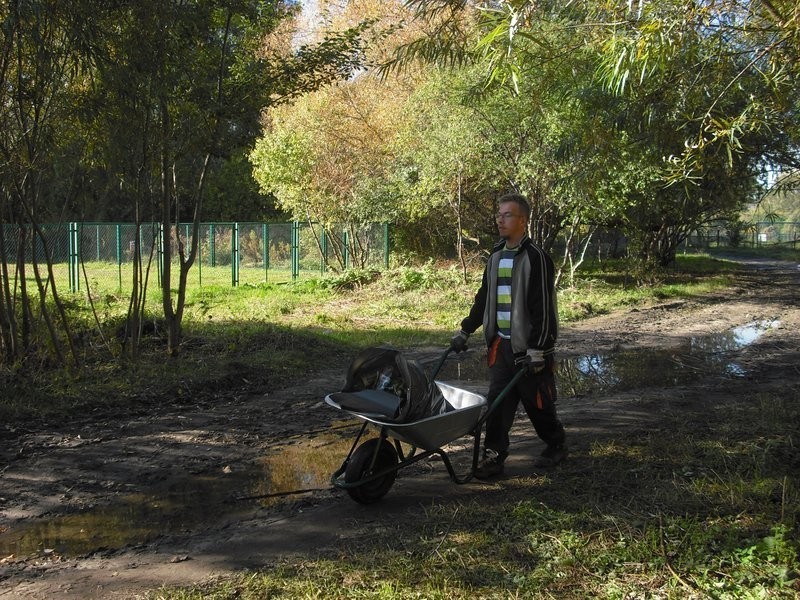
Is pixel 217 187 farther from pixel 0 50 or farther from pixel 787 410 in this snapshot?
pixel 787 410

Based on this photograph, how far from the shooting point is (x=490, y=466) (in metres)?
5.16

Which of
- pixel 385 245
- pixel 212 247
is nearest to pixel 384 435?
pixel 385 245

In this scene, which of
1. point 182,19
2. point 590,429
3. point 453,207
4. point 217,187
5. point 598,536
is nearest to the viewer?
point 598,536

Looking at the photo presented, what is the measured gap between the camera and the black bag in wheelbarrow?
14.6ft

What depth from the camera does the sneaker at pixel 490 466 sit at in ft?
16.8

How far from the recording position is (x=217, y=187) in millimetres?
36375

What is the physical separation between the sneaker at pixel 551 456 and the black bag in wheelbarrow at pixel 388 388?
108 cm

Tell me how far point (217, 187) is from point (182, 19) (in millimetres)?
29091

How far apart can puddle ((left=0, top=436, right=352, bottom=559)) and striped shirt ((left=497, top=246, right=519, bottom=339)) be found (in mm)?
1702

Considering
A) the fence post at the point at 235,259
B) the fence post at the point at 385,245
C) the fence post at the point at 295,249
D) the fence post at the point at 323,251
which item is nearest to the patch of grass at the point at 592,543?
the fence post at the point at 235,259

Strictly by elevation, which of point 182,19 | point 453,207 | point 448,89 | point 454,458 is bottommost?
point 454,458

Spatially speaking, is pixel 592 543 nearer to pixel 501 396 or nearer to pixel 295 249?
pixel 501 396

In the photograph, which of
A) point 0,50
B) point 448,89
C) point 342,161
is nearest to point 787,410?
point 0,50

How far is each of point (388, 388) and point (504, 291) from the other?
1.19 meters
